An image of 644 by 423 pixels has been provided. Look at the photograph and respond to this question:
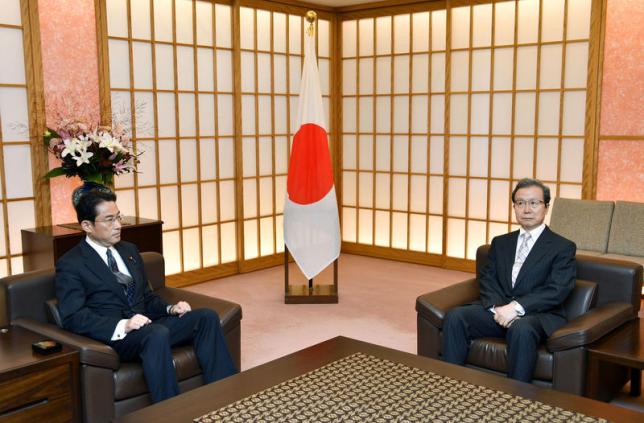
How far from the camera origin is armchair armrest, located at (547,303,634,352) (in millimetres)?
2723

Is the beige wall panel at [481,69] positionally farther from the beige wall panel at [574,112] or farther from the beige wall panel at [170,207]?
the beige wall panel at [170,207]

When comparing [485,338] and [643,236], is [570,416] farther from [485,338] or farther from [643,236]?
[643,236]

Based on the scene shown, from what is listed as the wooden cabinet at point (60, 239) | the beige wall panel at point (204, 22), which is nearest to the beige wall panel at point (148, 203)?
the wooden cabinet at point (60, 239)

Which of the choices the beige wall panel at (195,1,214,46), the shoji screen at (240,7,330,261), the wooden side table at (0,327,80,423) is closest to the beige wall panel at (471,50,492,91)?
the shoji screen at (240,7,330,261)

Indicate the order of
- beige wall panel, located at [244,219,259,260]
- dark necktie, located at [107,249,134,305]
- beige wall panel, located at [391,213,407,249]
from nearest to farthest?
1. dark necktie, located at [107,249,134,305]
2. beige wall panel, located at [244,219,259,260]
3. beige wall panel, located at [391,213,407,249]

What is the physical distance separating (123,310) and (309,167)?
7.43ft

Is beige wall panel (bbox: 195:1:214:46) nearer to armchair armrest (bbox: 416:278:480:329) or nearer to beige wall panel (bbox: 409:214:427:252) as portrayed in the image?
beige wall panel (bbox: 409:214:427:252)

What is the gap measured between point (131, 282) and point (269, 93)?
3.32m

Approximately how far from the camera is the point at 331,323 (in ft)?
14.6

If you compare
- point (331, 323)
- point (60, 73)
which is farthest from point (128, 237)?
point (331, 323)

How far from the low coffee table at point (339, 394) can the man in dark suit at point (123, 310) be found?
493 mm

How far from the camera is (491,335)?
10.1 feet

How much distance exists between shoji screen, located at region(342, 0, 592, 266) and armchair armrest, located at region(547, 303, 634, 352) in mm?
2472

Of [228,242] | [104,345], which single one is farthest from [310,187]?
[104,345]
